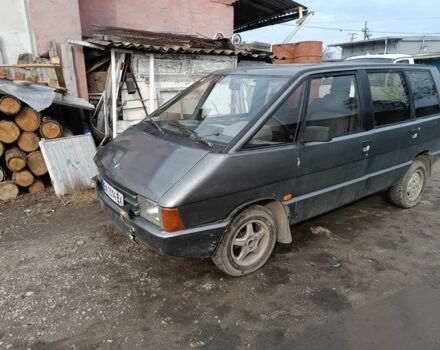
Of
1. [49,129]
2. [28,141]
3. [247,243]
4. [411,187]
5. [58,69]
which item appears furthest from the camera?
[58,69]

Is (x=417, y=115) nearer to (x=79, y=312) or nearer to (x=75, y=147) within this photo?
(x=79, y=312)

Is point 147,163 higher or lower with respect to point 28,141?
higher

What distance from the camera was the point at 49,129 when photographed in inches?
198

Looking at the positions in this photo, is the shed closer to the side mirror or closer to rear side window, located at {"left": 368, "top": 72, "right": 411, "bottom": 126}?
rear side window, located at {"left": 368, "top": 72, "right": 411, "bottom": 126}

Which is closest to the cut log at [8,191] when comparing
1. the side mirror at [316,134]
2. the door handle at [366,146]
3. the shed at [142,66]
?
the shed at [142,66]

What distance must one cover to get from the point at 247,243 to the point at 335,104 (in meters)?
1.63

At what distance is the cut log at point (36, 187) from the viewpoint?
506 centimetres

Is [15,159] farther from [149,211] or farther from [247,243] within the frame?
[247,243]

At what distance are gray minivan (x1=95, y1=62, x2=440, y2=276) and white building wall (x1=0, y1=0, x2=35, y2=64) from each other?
3.84m

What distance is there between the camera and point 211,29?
9.30m

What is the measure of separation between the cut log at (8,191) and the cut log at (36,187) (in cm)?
20

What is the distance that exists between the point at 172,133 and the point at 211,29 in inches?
282

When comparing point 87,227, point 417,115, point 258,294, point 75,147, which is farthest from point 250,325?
point 75,147

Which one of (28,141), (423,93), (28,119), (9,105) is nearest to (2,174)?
(28,141)
